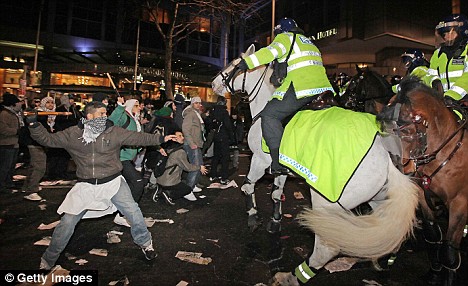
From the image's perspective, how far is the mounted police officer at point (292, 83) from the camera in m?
3.68

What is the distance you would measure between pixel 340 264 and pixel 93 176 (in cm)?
351

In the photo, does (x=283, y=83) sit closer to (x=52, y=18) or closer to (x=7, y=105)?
(x=7, y=105)

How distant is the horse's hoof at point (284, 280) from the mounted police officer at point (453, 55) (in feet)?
9.75

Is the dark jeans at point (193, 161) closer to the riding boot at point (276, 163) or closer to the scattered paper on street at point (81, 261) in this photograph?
the scattered paper on street at point (81, 261)

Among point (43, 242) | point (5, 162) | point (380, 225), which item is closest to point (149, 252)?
point (43, 242)

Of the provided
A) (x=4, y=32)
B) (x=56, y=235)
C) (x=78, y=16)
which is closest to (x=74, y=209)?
(x=56, y=235)

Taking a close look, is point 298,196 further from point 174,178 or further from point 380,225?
point 380,225

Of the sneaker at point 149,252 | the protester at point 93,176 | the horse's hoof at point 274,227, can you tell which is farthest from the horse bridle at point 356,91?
the sneaker at point 149,252

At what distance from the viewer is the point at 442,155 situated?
3.25m

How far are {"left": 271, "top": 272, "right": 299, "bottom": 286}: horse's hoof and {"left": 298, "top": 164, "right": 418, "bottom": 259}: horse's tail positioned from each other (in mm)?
781

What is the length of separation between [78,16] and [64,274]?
2888cm

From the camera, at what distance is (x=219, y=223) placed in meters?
5.38

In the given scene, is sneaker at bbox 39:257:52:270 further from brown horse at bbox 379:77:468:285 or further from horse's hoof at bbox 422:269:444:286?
horse's hoof at bbox 422:269:444:286

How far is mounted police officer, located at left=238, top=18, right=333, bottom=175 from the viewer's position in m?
3.68
